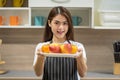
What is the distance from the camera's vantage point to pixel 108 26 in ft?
7.85

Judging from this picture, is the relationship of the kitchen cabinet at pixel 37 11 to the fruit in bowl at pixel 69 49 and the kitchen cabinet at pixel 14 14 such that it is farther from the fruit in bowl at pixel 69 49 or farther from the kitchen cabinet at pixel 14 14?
the fruit in bowl at pixel 69 49

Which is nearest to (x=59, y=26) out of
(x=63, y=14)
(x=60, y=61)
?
(x=63, y=14)

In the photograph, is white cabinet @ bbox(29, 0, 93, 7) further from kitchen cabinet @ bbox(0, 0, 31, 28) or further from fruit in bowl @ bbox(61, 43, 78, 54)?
fruit in bowl @ bbox(61, 43, 78, 54)

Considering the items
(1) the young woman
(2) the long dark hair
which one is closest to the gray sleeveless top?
(1) the young woman

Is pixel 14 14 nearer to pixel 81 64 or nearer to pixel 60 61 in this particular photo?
pixel 60 61

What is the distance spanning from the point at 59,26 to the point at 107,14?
98 centimetres

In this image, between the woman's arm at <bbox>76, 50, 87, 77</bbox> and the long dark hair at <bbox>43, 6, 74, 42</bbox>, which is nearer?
the woman's arm at <bbox>76, 50, 87, 77</bbox>

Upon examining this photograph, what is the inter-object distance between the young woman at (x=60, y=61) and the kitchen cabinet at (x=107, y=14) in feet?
2.69

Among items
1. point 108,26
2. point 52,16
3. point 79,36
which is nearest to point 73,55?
point 52,16

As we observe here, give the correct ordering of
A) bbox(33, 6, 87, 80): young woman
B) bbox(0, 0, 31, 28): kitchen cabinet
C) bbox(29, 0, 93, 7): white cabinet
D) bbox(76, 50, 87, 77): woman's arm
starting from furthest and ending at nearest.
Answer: bbox(0, 0, 31, 28): kitchen cabinet, bbox(29, 0, 93, 7): white cabinet, bbox(33, 6, 87, 80): young woman, bbox(76, 50, 87, 77): woman's arm

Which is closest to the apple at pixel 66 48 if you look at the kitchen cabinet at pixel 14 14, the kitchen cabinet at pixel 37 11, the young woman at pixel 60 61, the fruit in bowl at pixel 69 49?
the fruit in bowl at pixel 69 49

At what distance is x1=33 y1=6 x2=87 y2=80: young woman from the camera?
1521 millimetres

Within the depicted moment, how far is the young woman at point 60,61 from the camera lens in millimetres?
1521

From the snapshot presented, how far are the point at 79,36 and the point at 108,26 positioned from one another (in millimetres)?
372
